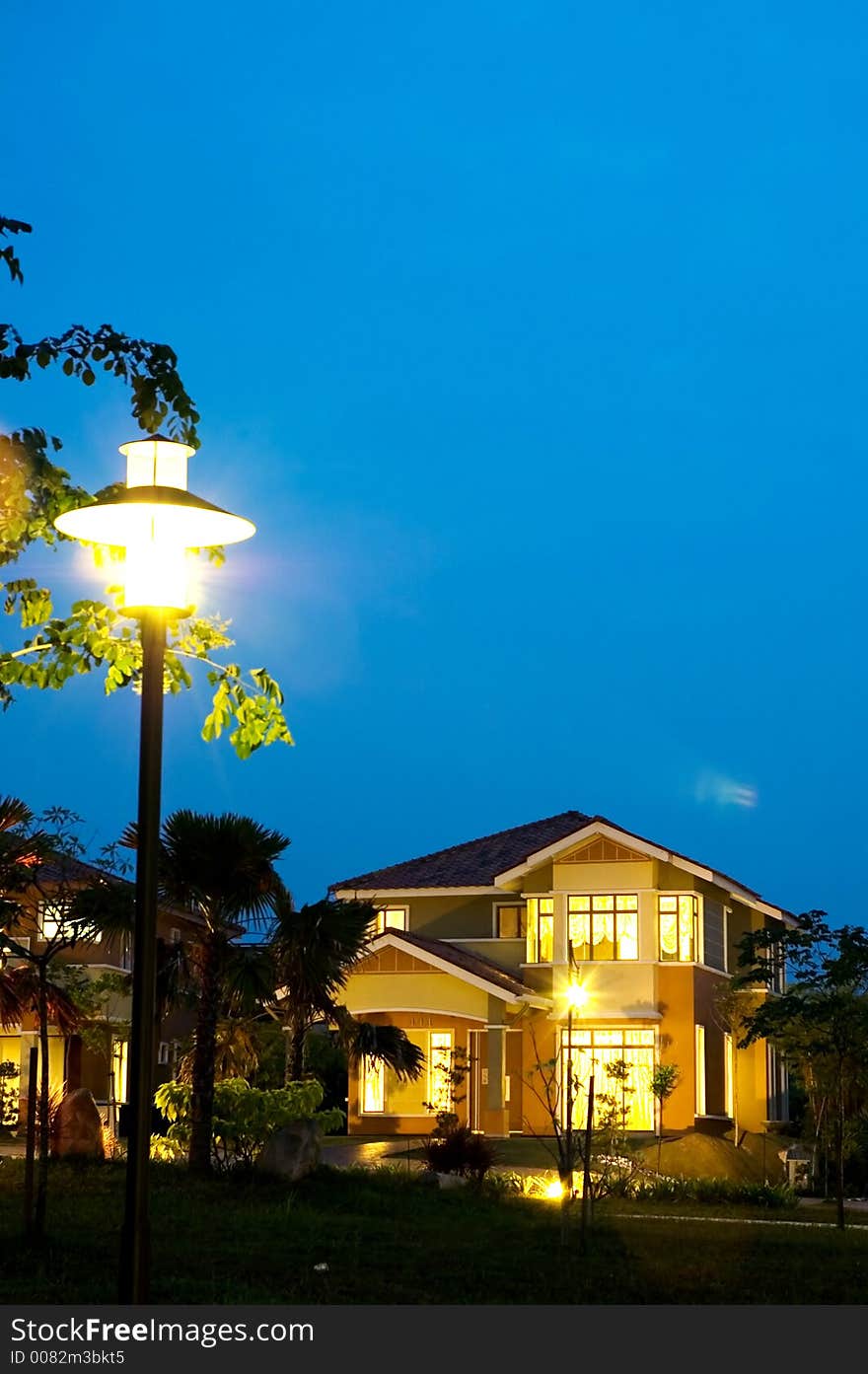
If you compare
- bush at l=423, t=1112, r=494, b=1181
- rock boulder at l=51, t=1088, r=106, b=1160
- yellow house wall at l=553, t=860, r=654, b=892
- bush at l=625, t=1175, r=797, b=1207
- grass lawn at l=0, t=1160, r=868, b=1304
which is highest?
yellow house wall at l=553, t=860, r=654, b=892

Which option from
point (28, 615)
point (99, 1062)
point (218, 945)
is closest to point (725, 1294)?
point (28, 615)

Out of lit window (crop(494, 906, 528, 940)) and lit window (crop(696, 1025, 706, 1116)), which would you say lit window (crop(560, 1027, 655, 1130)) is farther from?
lit window (crop(494, 906, 528, 940))

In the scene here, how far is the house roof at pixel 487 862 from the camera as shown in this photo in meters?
39.4

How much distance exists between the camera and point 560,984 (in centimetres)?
3909

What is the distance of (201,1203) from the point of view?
19.0 metres

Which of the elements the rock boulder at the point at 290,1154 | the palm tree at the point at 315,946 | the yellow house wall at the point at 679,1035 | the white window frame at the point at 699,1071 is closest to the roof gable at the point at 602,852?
the yellow house wall at the point at 679,1035

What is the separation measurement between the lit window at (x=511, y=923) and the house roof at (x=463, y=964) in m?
2.24

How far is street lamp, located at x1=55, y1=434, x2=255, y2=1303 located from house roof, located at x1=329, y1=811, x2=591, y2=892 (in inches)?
1261

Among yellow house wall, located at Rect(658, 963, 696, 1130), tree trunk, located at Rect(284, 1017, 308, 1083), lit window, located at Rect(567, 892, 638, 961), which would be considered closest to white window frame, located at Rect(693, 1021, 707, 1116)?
yellow house wall, located at Rect(658, 963, 696, 1130)

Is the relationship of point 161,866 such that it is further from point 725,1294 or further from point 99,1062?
point 99,1062

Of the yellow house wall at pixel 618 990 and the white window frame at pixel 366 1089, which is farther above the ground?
the yellow house wall at pixel 618 990

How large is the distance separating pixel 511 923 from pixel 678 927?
4249 millimetres

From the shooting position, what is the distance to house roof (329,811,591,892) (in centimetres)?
4191

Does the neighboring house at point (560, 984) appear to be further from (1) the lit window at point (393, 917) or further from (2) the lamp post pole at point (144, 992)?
(2) the lamp post pole at point (144, 992)
